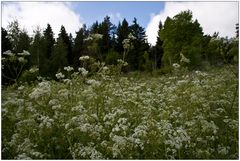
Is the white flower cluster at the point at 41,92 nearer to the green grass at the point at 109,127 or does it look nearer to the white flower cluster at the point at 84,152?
the green grass at the point at 109,127

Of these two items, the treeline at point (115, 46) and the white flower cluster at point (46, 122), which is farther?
the treeline at point (115, 46)

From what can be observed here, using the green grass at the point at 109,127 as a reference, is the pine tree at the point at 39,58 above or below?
above

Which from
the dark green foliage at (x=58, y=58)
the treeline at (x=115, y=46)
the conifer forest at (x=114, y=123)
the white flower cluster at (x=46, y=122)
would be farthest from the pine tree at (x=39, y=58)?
the white flower cluster at (x=46, y=122)

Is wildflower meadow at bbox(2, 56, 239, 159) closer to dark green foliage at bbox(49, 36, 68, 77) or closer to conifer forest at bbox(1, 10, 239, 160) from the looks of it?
conifer forest at bbox(1, 10, 239, 160)

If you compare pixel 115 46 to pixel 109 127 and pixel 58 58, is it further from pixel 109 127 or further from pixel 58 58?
pixel 109 127

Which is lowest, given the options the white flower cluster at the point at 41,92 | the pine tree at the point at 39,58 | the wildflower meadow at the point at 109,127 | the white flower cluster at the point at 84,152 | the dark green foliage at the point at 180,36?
the white flower cluster at the point at 84,152

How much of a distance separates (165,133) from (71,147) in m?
1.34

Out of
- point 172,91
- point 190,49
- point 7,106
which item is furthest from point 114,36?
point 7,106

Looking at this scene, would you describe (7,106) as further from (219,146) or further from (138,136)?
(219,146)

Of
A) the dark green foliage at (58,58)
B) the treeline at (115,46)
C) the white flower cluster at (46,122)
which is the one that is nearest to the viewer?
the white flower cluster at (46,122)

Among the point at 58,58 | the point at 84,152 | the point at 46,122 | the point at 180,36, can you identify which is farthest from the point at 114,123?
the point at 180,36

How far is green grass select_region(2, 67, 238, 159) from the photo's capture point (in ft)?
17.7

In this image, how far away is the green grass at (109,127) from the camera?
5383 mm

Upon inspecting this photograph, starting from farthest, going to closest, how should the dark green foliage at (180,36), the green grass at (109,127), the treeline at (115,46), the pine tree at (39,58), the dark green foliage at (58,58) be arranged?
the dark green foliage at (180,36) → the dark green foliage at (58,58) → the pine tree at (39,58) → the treeline at (115,46) → the green grass at (109,127)
